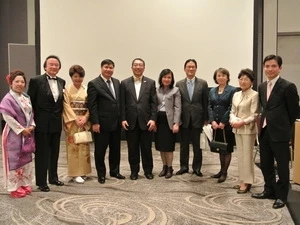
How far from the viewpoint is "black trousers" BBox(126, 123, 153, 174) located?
4.30 metres

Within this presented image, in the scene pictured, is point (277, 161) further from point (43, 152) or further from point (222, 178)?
point (43, 152)

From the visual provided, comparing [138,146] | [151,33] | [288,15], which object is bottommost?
[138,146]

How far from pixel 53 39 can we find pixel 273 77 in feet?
16.4

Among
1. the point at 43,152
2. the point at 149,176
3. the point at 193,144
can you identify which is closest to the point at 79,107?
the point at 43,152

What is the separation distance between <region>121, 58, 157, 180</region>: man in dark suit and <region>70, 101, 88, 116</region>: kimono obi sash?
45cm

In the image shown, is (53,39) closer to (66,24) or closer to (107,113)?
(66,24)

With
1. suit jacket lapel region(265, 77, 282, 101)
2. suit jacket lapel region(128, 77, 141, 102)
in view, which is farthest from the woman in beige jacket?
suit jacket lapel region(128, 77, 141, 102)

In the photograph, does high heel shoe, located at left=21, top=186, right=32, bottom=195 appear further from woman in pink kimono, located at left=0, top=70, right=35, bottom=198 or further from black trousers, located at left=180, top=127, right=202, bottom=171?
black trousers, located at left=180, top=127, right=202, bottom=171

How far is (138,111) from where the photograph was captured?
4219mm

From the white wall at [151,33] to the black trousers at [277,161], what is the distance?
11.0 feet

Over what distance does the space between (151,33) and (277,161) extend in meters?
4.25

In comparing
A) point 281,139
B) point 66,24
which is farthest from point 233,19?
point 281,139

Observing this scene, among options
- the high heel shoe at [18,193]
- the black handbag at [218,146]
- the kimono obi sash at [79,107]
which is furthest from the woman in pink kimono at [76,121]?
the black handbag at [218,146]

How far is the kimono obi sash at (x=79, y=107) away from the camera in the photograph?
4.10 m
